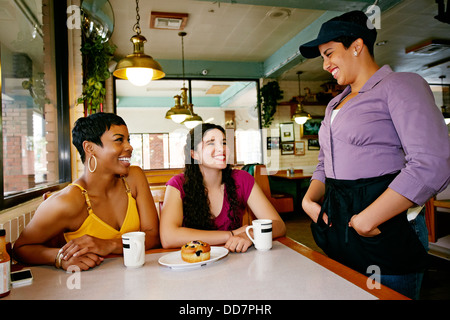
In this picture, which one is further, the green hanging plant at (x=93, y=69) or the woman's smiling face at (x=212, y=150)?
the green hanging plant at (x=93, y=69)

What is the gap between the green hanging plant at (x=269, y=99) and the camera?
716 centimetres

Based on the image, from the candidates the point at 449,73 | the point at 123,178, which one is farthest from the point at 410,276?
the point at 449,73

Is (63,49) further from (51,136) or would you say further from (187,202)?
(187,202)

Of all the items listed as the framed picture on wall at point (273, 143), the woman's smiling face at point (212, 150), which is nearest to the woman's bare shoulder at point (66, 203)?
the woman's smiling face at point (212, 150)

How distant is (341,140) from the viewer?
120cm

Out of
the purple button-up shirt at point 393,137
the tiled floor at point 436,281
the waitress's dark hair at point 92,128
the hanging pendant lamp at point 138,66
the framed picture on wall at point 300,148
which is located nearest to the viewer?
the purple button-up shirt at point 393,137

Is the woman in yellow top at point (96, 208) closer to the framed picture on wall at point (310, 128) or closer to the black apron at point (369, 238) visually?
the black apron at point (369, 238)

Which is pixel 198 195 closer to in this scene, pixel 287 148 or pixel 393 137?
pixel 393 137

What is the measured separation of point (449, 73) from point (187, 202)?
8.45m

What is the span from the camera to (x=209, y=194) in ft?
5.73

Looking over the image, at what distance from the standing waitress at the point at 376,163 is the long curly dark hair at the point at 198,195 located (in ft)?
1.67

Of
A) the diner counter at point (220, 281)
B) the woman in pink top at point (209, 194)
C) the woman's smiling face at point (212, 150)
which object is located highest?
the woman's smiling face at point (212, 150)
